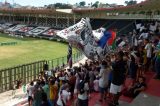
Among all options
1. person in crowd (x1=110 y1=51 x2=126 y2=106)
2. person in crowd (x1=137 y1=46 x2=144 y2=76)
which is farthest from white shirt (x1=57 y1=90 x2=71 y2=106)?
person in crowd (x1=137 y1=46 x2=144 y2=76)

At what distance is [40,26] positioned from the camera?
226ft

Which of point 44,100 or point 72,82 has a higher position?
point 72,82

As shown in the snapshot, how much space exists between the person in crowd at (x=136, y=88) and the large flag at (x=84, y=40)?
8.96 ft

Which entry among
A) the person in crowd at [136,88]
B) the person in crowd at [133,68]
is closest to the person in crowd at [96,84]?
the person in crowd at [136,88]

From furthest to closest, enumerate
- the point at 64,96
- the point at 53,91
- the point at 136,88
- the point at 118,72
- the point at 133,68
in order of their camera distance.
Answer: the point at 133,68
the point at 53,91
the point at 64,96
the point at 136,88
the point at 118,72

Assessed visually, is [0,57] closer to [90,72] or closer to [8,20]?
[90,72]

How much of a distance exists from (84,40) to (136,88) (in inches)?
130

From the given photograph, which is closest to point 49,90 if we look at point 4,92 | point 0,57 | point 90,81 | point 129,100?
point 90,81

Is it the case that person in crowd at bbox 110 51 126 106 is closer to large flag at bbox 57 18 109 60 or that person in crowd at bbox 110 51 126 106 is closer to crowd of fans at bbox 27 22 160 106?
crowd of fans at bbox 27 22 160 106

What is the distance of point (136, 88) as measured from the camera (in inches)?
414

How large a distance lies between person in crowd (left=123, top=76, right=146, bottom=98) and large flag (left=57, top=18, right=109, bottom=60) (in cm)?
273

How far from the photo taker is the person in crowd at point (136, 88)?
34.2 ft

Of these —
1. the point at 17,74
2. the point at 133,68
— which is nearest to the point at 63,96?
the point at 133,68

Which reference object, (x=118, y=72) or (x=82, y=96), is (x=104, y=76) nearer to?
(x=118, y=72)
